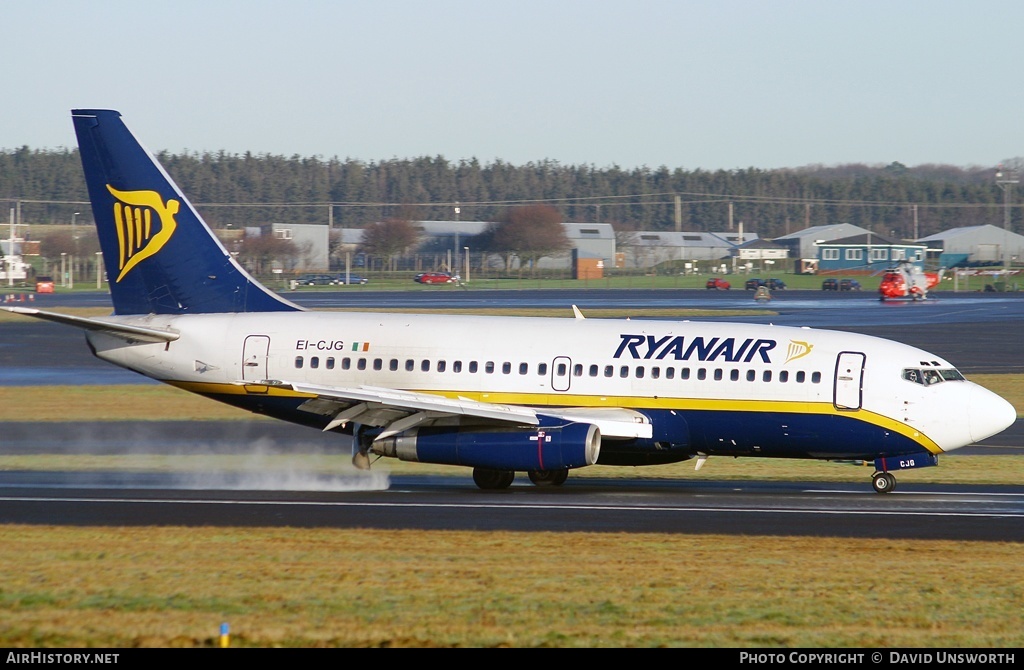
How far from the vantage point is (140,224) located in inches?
1244

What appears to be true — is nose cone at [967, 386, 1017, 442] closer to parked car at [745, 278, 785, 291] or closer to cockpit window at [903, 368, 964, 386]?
cockpit window at [903, 368, 964, 386]

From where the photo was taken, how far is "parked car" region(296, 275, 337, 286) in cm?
14125

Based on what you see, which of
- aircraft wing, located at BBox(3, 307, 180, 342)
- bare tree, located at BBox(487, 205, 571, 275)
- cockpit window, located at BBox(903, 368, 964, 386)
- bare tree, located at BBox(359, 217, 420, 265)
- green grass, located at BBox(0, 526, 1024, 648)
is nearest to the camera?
green grass, located at BBox(0, 526, 1024, 648)

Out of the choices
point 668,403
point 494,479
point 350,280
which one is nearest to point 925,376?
point 668,403

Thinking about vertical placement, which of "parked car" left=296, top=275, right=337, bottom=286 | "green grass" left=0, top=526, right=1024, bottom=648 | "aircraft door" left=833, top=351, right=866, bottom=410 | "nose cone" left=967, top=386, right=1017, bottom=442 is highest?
"parked car" left=296, top=275, right=337, bottom=286

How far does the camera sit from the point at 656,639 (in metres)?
13.9

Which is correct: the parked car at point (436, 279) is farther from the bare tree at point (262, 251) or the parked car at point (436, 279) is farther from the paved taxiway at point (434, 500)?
A: the paved taxiway at point (434, 500)

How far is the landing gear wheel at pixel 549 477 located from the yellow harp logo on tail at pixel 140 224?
11241mm

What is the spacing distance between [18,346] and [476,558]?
57.6 metres

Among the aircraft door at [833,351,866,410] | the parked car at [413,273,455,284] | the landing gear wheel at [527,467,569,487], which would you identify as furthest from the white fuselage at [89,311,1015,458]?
the parked car at [413,273,455,284]

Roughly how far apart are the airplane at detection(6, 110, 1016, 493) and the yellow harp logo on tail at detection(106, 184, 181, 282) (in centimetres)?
4

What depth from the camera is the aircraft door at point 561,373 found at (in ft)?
94.3

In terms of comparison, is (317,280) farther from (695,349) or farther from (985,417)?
(985,417)
